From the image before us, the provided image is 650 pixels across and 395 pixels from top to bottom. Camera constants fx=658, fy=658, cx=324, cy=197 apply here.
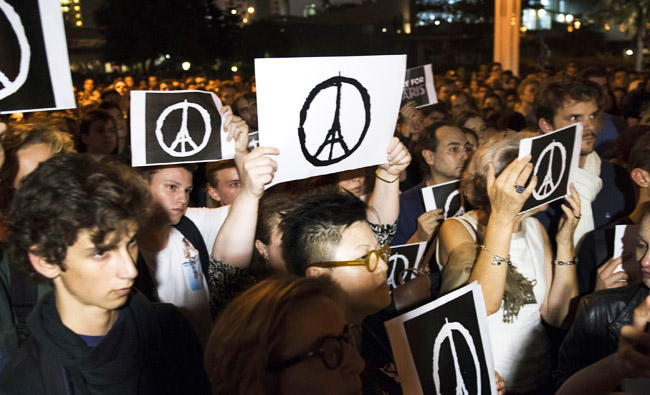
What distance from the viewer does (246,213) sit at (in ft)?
7.55

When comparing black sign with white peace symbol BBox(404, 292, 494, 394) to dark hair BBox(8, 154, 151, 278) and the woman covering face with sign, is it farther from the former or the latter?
dark hair BBox(8, 154, 151, 278)

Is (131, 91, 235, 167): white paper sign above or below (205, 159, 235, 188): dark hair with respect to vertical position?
above

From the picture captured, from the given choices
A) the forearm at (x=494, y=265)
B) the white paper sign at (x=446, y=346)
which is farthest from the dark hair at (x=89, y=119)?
the white paper sign at (x=446, y=346)

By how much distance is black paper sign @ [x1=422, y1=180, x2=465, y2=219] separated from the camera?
3535 mm

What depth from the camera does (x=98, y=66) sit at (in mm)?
28281

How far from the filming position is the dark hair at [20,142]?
100 inches

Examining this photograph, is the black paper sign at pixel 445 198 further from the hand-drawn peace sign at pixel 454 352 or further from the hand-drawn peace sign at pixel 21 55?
the hand-drawn peace sign at pixel 21 55

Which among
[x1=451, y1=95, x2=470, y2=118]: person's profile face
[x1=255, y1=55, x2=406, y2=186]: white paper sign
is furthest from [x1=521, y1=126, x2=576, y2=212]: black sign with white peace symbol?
[x1=451, y1=95, x2=470, y2=118]: person's profile face

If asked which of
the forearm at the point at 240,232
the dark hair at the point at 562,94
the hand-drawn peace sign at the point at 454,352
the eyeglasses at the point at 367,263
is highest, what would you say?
the dark hair at the point at 562,94

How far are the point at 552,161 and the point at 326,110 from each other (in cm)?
98

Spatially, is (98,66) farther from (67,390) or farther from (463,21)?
(67,390)

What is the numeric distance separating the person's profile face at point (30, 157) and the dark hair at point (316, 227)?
43.7 inches

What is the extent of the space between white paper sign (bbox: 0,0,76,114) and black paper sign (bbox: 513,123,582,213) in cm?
167

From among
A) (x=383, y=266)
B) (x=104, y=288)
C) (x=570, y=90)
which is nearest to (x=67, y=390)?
(x=104, y=288)
